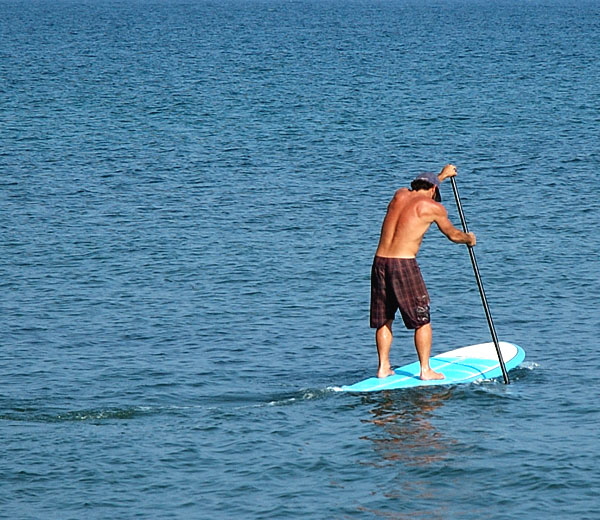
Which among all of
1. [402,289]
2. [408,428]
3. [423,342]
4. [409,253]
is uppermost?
[409,253]

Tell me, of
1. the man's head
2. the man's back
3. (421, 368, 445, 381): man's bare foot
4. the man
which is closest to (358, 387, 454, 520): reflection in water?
(421, 368, 445, 381): man's bare foot

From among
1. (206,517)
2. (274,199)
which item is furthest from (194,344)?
(274,199)

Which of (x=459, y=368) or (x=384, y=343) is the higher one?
(x=384, y=343)

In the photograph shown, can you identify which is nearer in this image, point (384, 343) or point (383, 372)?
point (384, 343)

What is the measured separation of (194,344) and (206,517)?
216 inches

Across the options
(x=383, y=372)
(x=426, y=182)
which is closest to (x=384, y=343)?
(x=383, y=372)

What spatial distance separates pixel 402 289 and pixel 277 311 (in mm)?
4338

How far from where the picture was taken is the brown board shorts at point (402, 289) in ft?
42.7

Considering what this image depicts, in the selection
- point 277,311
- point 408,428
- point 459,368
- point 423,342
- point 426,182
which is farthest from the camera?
point 277,311

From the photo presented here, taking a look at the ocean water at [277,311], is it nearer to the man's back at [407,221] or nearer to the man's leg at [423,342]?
the man's leg at [423,342]

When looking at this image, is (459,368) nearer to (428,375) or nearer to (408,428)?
(428,375)

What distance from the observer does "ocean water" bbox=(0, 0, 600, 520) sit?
36.2ft

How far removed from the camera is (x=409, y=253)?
13.0 metres

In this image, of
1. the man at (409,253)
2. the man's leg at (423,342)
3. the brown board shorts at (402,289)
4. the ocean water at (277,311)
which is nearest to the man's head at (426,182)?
the man at (409,253)
